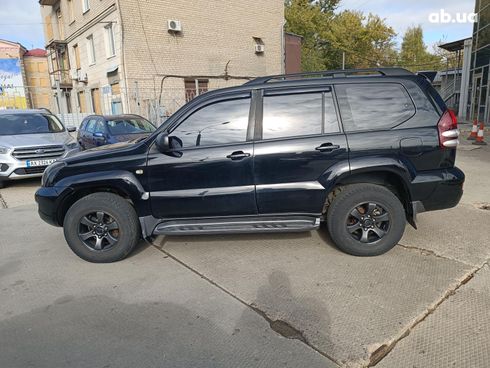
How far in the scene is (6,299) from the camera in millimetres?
3131

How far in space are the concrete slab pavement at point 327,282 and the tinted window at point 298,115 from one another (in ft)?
4.33

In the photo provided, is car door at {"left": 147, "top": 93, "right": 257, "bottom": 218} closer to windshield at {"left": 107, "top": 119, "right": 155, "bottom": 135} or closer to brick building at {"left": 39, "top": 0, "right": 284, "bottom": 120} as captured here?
windshield at {"left": 107, "top": 119, "right": 155, "bottom": 135}

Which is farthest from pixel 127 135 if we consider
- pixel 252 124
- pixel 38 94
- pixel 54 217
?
pixel 38 94

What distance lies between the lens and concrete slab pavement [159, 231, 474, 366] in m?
2.53

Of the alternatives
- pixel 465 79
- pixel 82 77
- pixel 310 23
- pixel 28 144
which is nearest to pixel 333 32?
pixel 310 23

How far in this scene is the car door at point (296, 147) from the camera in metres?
3.48

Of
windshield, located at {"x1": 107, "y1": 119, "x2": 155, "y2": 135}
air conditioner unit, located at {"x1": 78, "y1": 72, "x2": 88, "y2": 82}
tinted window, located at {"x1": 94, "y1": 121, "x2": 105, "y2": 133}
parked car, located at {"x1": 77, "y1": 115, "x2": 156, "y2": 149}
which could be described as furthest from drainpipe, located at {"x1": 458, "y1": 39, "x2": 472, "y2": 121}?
air conditioner unit, located at {"x1": 78, "y1": 72, "x2": 88, "y2": 82}

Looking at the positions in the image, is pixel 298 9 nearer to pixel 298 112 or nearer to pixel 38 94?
pixel 38 94

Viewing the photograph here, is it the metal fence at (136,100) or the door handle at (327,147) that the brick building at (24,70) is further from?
the door handle at (327,147)

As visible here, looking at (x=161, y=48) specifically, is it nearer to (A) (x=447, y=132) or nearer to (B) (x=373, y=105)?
(B) (x=373, y=105)

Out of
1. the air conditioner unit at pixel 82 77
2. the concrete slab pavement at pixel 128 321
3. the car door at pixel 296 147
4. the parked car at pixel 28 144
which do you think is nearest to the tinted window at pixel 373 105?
the car door at pixel 296 147

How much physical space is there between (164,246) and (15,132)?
20.1ft

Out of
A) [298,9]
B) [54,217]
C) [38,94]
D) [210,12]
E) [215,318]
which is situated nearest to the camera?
[215,318]

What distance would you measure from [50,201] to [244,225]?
2.12 m
